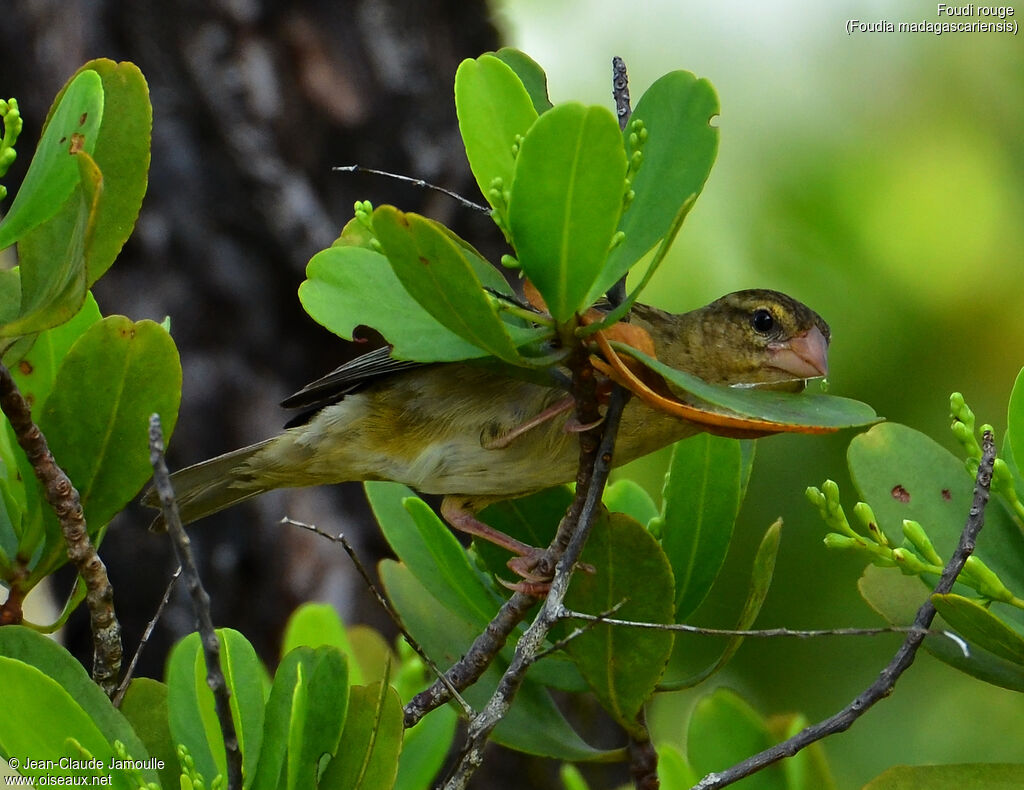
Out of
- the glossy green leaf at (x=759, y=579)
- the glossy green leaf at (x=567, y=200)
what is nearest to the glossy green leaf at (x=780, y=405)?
the glossy green leaf at (x=567, y=200)

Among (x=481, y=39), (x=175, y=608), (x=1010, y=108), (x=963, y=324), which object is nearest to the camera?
(x=963, y=324)

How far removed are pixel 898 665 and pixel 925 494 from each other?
349mm

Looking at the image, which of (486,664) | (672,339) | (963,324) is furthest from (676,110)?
(963,324)

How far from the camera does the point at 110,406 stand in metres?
1.76

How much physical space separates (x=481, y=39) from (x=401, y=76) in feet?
1.47

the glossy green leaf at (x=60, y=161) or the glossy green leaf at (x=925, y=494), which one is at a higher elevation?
the glossy green leaf at (x=60, y=161)

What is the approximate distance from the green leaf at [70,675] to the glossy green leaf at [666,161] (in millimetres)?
861

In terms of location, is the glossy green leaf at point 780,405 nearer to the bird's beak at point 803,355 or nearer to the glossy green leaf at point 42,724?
the glossy green leaf at point 42,724

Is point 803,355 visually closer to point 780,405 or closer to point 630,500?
point 630,500

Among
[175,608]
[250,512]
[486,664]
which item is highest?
[486,664]

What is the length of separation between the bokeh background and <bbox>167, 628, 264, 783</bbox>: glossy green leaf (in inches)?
84.0

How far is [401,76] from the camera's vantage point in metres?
4.48

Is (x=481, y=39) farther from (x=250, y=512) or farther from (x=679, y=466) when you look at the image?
(x=679, y=466)

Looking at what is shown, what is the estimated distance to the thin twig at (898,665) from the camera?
5.09 feet
